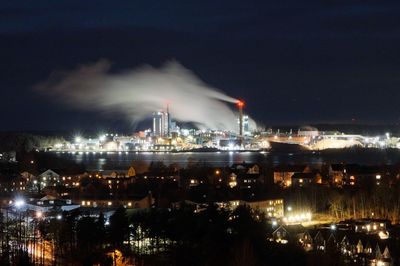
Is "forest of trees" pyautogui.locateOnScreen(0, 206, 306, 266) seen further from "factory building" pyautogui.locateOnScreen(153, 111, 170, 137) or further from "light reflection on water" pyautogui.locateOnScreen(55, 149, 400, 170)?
"factory building" pyautogui.locateOnScreen(153, 111, 170, 137)

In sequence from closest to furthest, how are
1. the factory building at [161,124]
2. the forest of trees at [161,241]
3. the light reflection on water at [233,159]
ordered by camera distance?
the forest of trees at [161,241] → the light reflection on water at [233,159] → the factory building at [161,124]

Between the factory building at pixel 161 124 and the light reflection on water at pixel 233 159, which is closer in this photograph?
the light reflection on water at pixel 233 159

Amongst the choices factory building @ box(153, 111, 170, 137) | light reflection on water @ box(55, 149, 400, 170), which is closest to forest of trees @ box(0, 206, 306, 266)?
light reflection on water @ box(55, 149, 400, 170)

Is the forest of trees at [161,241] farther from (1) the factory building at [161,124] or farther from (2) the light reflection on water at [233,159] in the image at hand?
(1) the factory building at [161,124]

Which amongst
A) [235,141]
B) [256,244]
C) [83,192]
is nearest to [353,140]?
[235,141]

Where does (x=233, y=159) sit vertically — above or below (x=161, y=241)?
above

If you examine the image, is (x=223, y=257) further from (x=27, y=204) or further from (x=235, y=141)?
(x=235, y=141)

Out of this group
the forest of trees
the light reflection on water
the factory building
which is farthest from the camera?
the factory building

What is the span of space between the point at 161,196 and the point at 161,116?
2768cm

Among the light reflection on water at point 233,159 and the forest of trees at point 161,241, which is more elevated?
the light reflection on water at point 233,159

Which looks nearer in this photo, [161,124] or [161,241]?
[161,241]

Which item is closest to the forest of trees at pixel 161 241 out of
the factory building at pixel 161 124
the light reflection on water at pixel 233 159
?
the light reflection on water at pixel 233 159

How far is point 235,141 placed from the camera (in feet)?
105

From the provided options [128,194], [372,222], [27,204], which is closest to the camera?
[372,222]
